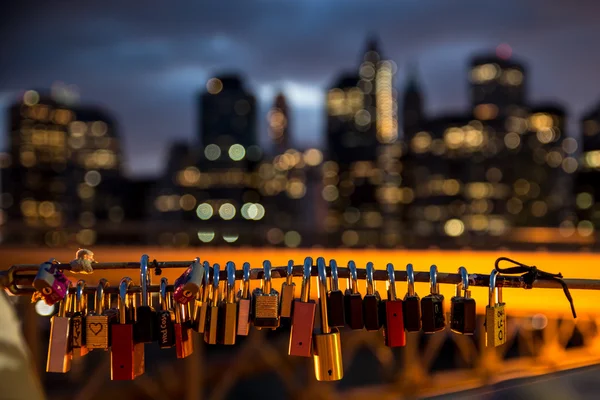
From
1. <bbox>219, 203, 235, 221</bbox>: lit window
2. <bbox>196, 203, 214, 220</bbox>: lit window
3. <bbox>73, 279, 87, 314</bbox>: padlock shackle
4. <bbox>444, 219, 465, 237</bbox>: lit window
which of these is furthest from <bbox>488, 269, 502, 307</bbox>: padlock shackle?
<bbox>444, 219, 465, 237</bbox>: lit window

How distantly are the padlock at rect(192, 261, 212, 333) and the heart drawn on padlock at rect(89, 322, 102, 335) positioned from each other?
21cm

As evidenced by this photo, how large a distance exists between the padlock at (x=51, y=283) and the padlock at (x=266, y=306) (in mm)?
422

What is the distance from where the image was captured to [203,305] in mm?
1520

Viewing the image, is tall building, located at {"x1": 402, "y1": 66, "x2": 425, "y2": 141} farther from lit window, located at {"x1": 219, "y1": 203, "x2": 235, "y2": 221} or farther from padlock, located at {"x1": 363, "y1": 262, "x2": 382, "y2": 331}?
padlock, located at {"x1": 363, "y1": 262, "x2": 382, "y2": 331}

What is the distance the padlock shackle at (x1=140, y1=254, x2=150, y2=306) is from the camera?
58.5 inches

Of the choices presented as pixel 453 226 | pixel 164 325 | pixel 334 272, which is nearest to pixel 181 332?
pixel 164 325

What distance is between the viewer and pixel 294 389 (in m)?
11.3

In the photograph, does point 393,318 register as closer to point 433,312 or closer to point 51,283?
point 433,312

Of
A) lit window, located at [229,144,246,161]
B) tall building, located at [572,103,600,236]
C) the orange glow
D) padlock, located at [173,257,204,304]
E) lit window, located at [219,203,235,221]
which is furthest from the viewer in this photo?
lit window, located at [229,144,246,161]

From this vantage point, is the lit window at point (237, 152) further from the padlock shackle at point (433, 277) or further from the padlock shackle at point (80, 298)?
the padlock shackle at point (433, 277)

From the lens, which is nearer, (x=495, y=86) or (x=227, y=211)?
(x=227, y=211)

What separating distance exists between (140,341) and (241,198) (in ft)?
407

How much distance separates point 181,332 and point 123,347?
130 millimetres

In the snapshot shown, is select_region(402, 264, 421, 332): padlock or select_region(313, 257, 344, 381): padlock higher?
select_region(402, 264, 421, 332): padlock
